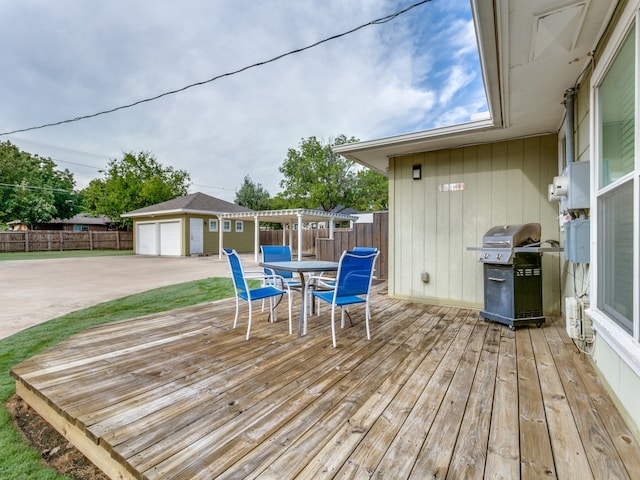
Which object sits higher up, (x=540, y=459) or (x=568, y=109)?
(x=568, y=109)

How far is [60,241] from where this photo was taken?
1859 centimetres

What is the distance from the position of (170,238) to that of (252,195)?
1735 cm

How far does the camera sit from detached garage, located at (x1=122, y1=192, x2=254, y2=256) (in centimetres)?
1560

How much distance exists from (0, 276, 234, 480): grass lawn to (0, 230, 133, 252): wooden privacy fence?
17435mm

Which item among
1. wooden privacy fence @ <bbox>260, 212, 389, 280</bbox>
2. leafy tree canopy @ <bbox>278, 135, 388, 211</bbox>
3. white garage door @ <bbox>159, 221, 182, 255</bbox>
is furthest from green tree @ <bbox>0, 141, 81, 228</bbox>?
wooden privacy fence @ <bbox>260, 212, 389, 280</bbox>

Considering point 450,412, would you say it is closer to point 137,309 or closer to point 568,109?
point 568,109

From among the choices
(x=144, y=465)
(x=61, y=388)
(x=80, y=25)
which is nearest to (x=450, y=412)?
(x=144, y=465)

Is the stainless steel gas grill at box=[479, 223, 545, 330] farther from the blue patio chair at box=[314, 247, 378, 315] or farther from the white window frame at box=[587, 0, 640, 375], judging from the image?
the blue patio chair at box=[314, 247, 378, 315]

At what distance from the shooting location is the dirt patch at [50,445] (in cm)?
142

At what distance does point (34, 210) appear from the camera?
2142 cm

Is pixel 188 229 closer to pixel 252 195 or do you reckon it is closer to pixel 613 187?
pixel 613 187

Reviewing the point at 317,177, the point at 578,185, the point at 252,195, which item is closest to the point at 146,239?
the point at 317,177

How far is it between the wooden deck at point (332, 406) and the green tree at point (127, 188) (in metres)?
22.1

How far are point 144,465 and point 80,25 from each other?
8382 millimetres
